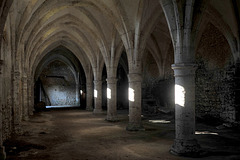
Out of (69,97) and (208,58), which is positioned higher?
(208,58)

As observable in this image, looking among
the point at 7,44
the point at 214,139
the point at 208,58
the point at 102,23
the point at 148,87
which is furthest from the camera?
the point at 148,87

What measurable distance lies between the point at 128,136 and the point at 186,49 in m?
3.83

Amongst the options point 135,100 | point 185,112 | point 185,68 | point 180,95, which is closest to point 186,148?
point 185,112

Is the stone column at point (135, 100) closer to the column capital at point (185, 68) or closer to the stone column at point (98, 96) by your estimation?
the column capital at point (185, 68)

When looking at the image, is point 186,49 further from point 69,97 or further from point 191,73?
point 69,97

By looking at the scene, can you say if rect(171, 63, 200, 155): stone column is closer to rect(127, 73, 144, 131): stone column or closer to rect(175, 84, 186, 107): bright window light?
rect(175, 84, 186, 107): bright window light

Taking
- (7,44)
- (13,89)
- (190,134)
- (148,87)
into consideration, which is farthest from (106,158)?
(148,87)

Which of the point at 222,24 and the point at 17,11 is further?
the point at 222,24

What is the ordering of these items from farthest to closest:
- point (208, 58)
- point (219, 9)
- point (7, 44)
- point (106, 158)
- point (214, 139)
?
point (208, 58) → point (219, 9) → point (7, 44) → point (214, 139) → point (106, 158)

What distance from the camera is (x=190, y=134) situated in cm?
522

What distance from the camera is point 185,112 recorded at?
208 inches

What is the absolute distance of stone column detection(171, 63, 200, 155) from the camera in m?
5.20

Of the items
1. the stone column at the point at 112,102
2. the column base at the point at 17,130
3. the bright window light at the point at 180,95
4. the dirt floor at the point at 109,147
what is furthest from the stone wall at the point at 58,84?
the bright window light at the point at 180,95

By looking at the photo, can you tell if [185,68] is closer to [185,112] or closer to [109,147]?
[185,112]
